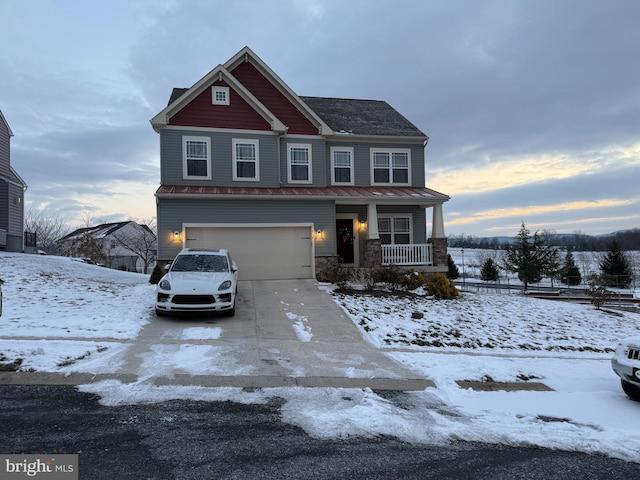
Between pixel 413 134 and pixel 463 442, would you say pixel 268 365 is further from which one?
pixel 413 134

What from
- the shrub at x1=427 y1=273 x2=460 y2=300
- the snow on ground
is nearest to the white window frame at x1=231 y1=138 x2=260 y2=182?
the snow on ground

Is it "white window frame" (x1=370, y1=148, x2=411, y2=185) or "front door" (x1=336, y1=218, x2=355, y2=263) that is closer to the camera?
"front door" (x1=336, y1=218, x2=355, y2=263)

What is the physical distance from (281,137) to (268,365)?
1247 cm

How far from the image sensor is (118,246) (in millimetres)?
47094

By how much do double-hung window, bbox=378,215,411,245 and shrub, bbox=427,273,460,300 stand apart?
4.67m

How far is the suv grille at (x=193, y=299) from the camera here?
9641 millimetres

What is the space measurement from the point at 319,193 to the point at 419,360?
999 cm

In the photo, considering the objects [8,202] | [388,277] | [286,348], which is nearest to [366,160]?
[388,277]

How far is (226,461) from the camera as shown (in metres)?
3.68

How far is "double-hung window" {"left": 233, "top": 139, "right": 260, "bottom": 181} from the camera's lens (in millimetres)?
16766

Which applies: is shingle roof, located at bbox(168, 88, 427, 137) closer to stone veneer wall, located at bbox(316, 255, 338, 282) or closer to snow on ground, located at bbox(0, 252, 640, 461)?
stone veneer wall, located at bbox(316, 255, 338, 282)

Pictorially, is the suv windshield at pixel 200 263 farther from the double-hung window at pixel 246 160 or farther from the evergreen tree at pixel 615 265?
the evergreen tree at pixel 615 265

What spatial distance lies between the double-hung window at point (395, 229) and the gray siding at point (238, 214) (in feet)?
10.9

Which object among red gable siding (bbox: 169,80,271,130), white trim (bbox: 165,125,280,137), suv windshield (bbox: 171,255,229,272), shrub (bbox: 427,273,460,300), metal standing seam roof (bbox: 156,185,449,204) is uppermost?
red gable siding (bbox: 169,80,271,130)
